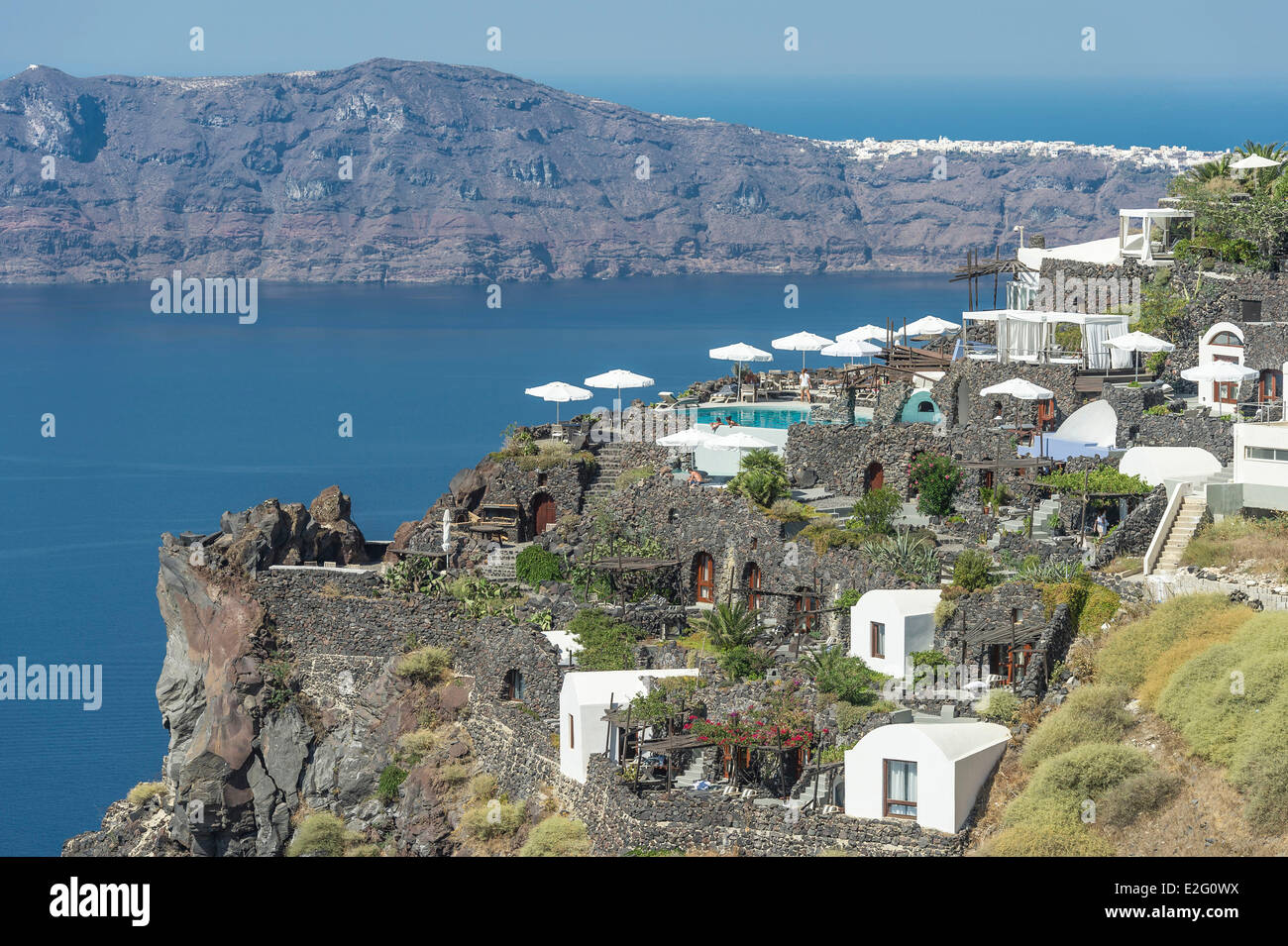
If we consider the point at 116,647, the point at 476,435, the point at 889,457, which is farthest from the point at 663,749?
the point at 476,435

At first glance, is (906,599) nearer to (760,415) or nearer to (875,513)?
(875,513)

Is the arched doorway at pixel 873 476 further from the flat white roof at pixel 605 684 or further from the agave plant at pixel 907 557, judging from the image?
the flat white roof at pixel 605 684

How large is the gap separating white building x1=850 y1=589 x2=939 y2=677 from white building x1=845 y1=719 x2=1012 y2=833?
5.53 metres

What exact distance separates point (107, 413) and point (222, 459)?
1321 inches

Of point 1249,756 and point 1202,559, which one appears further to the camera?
point 1202,559

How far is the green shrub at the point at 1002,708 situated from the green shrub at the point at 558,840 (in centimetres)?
775

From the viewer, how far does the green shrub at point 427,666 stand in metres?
45.6

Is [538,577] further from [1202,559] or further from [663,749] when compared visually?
[1202,559]

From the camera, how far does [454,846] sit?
4050 cm

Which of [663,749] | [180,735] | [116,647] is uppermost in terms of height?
[663,749]

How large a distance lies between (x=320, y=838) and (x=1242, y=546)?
21.8 meters

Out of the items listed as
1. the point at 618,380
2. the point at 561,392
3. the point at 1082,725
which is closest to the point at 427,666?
the point at 561,392

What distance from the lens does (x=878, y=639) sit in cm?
3662

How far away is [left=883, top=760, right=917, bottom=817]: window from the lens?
29844 millimetres
